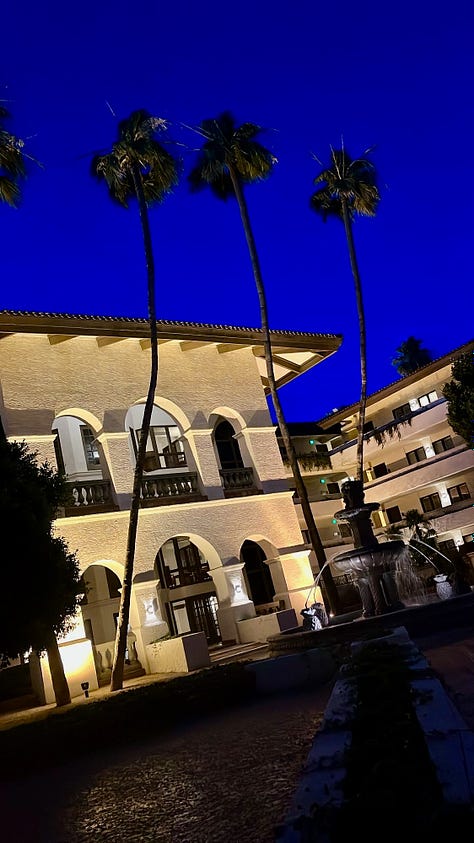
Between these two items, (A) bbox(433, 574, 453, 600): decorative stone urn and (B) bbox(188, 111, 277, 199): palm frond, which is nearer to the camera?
(A) bbox(433, 574, 453, 600): decorative stone urn

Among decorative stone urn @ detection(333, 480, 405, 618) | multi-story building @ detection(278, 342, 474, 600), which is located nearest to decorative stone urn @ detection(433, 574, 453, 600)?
decorative stone urn @ detection(333, 480, 405, 618)

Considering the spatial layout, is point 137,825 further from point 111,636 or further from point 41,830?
point 111,636

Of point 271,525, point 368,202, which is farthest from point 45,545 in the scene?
point 368,202

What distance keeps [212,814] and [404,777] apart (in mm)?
2256

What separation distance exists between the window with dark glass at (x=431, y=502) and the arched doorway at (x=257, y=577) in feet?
38.4

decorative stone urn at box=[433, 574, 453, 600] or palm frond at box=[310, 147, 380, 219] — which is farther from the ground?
palm frond at box=[310, 147, 380, 219]

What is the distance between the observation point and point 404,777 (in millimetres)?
2822

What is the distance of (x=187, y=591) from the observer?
2752cm

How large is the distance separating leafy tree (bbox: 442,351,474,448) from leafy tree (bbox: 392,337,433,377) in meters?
28.6

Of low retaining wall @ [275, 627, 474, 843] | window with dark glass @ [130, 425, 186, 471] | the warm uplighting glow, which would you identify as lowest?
low retaining wall @ [275, 627, 474, 843]

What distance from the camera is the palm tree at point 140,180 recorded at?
17141mm

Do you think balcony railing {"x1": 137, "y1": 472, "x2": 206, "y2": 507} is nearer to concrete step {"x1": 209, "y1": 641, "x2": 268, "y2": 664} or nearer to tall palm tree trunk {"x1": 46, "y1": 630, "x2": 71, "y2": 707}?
concrete step {"x1": 209, "y1": 641, "x2": 268, "y2": 664}

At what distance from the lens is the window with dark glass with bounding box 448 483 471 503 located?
1385 inches

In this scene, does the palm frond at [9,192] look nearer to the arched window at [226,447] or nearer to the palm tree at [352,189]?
the palm tree at [352,189]
